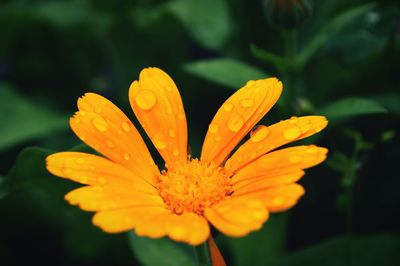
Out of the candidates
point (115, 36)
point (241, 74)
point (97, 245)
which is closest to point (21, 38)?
point (115, 36)

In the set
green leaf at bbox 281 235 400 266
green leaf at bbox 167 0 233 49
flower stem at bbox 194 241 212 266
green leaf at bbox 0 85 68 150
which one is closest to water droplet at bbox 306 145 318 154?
flower stem at bbox 194 241 212 266

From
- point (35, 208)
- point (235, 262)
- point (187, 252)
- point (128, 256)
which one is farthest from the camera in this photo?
point (35, 208)

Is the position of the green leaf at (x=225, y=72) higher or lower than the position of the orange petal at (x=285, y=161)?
higher

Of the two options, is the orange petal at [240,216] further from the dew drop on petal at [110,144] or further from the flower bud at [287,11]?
the flower bud at [287,11]

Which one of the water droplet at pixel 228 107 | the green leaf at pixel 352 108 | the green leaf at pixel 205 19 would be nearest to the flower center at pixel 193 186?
the water droplet at pixel 228 107

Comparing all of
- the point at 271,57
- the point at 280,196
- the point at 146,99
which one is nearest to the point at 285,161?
the point at 280,196

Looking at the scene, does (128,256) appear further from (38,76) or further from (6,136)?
(38,76)

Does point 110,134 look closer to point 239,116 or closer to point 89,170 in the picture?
point 89,170

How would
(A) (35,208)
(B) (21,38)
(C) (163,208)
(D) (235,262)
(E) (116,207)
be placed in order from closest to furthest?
1. (E) (116,207)
2. (C) (163,208)
3. (D) (235,262)
4. (A) (35,208)
5. (B) (21,38)
